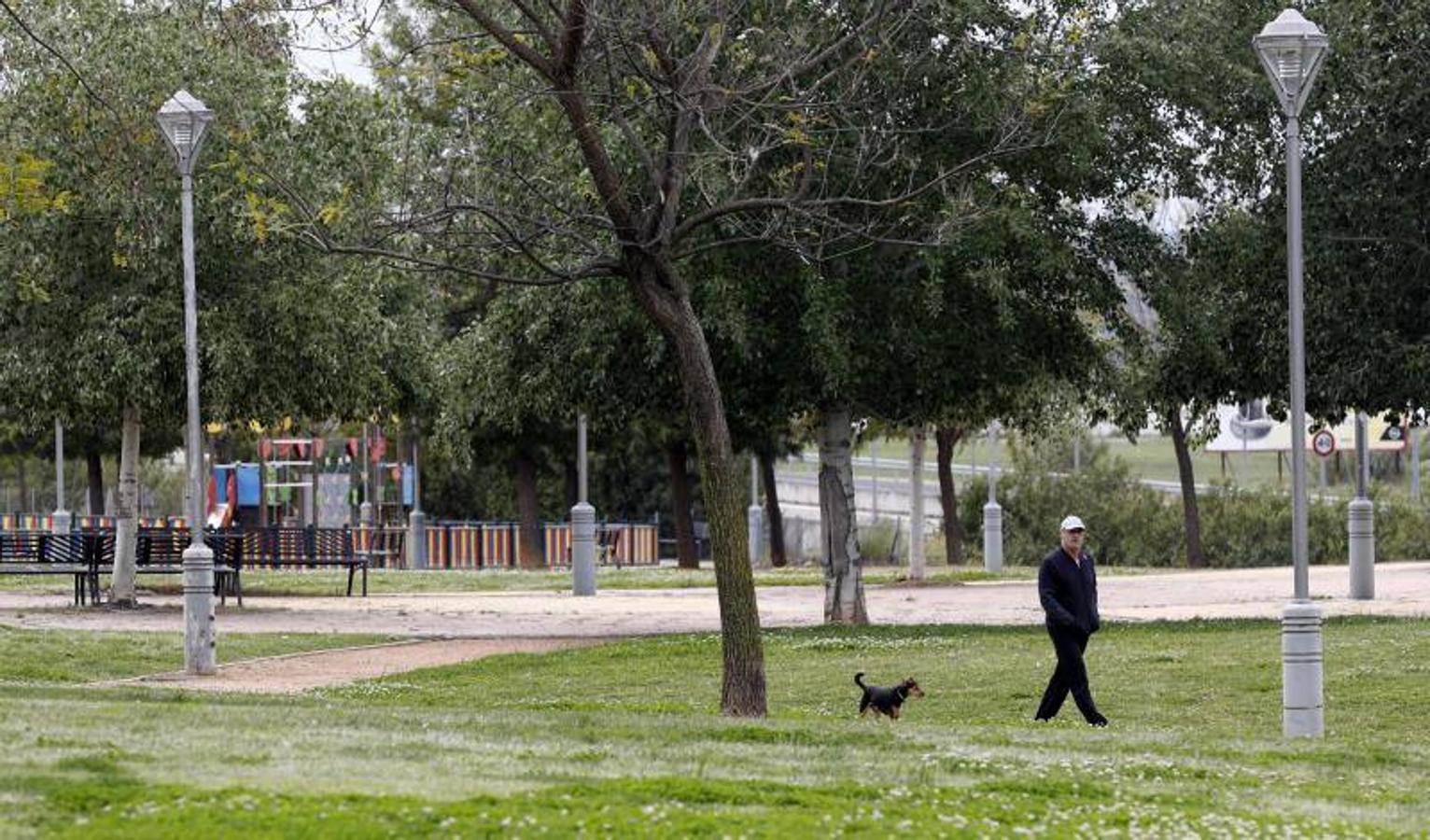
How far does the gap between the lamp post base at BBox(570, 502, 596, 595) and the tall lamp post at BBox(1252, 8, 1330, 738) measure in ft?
64.9

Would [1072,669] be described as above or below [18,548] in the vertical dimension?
below

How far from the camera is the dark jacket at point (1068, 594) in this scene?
16859 mm

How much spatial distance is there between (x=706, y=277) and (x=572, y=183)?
300cm

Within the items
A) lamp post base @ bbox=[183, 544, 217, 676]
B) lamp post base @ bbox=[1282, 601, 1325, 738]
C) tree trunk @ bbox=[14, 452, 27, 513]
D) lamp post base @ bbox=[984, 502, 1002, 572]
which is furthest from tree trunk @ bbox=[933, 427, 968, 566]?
lamp post base @ bbox=[1282, 601, 1325, 738]

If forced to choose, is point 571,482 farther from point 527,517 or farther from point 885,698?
point 885,698

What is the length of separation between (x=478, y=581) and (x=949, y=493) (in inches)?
432

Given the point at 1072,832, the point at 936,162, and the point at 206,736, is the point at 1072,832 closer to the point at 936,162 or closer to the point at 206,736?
the point at 206,736

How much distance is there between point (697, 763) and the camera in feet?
39.7

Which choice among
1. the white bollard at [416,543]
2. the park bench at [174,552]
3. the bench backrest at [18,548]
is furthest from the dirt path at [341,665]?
the white bollard at [416,543]

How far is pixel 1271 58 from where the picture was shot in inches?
653

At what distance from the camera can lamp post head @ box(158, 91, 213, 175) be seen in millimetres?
22203

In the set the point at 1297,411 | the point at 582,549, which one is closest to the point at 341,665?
the point at 1297,411

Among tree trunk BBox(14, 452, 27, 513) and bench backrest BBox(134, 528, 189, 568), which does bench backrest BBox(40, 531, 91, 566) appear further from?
tree trunk BBox(14, 452, 27, 513)

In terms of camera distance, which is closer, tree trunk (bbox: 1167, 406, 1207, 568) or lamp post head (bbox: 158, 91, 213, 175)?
lamp post head (bbox: 158, 91, 213, 175)
